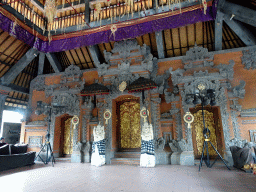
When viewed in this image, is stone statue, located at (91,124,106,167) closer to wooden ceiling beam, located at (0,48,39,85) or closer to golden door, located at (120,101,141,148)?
golden door, located at (120,101,141,148)

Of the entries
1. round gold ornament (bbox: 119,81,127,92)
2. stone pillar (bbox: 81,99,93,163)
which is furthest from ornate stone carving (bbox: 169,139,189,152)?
stone pillar (bbox: 81,99,93,163)

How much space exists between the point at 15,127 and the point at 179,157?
10.3 meters

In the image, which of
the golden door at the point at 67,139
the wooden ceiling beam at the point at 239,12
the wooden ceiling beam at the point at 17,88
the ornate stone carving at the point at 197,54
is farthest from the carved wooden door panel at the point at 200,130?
the wooden ceiling beam at the point at 17,88

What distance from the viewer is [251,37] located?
22.3ft

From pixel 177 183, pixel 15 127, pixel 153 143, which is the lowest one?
pixel 177 183

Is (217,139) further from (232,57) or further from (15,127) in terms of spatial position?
(15,127)

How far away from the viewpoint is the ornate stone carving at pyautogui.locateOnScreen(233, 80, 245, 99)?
21.6 ft

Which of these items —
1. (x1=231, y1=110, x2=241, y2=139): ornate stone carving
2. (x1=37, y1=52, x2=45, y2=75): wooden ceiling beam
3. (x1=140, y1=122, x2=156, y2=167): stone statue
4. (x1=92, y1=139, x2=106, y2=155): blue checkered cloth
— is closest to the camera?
(x1=140, y1=122, x2=156, y2=167): stone statue

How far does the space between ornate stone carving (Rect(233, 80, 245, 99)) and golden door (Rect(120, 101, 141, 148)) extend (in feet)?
13.4

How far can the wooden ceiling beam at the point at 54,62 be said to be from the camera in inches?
365

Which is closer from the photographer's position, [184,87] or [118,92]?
[184,87]

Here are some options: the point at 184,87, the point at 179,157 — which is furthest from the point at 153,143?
the point at 184,87

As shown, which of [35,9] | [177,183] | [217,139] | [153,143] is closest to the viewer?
[177,183]

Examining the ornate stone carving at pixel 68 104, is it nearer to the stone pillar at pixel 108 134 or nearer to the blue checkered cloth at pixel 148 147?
Answer: the stone pillar at pixel 108 134
